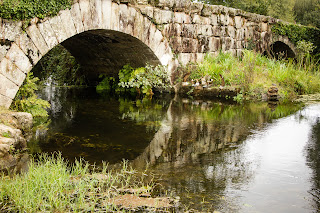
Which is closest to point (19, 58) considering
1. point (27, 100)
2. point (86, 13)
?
point (27, 100)

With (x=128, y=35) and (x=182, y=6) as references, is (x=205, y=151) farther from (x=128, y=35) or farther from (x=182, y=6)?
(x=182, y=6)

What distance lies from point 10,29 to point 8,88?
989 mm

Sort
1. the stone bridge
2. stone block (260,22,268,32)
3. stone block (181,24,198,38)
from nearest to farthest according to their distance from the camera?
the stone bridge → stone block (181,24,198,38) → stone block (260,22,268,32)

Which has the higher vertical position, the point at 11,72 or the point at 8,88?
the point at 11,72

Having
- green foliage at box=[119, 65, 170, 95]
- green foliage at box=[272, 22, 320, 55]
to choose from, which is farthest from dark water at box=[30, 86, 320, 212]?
green foliage at box=[272, 22, 320, 55]

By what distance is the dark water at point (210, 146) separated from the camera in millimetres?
3469

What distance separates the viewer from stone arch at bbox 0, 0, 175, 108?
5918 millimetres

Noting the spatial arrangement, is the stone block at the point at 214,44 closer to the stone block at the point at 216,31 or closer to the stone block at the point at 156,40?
the stone block at the point at 216,31

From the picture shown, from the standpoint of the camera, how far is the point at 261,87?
10125 millimetres

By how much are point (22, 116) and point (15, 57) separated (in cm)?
113

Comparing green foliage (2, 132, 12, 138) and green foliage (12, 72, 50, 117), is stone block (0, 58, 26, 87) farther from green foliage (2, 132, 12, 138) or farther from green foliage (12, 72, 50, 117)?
green foliage (2, 132, 12, 138)

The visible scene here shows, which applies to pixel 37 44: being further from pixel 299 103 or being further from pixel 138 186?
pixel 299 103

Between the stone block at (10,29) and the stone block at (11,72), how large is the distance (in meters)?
0.39

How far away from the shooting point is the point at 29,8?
238 inches
